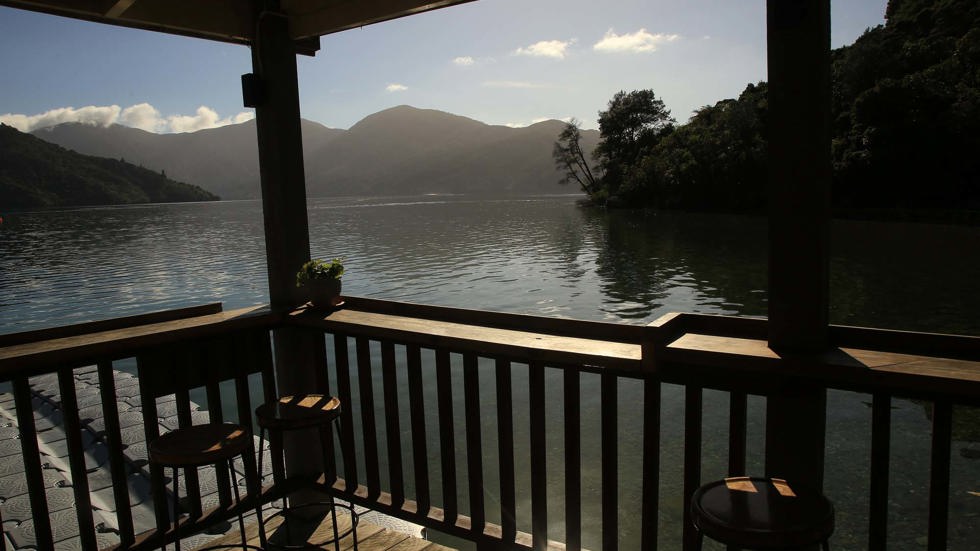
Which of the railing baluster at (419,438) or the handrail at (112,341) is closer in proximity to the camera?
the handrail at (112,341)

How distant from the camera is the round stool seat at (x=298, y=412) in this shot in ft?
7.08

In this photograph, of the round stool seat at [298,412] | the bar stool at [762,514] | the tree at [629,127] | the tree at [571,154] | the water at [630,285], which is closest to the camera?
the bar stool at [762,514]

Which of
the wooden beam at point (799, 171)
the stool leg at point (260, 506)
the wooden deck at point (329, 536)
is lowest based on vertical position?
the wooden deck at point (329, 536)

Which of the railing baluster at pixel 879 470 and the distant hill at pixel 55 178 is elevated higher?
the distant hill at pixel 55 178

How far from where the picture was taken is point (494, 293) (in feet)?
53.3

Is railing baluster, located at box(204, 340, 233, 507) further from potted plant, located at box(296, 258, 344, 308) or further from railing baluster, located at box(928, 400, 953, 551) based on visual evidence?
railing baluster, located at box(928, 400, 953, 551)

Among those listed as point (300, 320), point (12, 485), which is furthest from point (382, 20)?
point (12, 485)

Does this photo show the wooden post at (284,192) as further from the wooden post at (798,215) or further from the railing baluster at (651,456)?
the wooden post at (798,215)

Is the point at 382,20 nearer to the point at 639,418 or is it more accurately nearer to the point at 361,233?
the point at 639,418

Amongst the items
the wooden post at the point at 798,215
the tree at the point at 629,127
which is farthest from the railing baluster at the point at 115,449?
the tree at the point at 629,127

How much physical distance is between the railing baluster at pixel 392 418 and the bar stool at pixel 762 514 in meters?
1.34

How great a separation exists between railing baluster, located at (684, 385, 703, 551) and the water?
307 cm

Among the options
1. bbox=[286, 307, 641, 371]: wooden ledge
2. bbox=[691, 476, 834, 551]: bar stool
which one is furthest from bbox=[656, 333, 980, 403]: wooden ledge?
bbox=[691, 476, 834, 551]: bar stool

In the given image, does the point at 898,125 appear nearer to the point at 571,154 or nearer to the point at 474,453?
the point at 474,453
